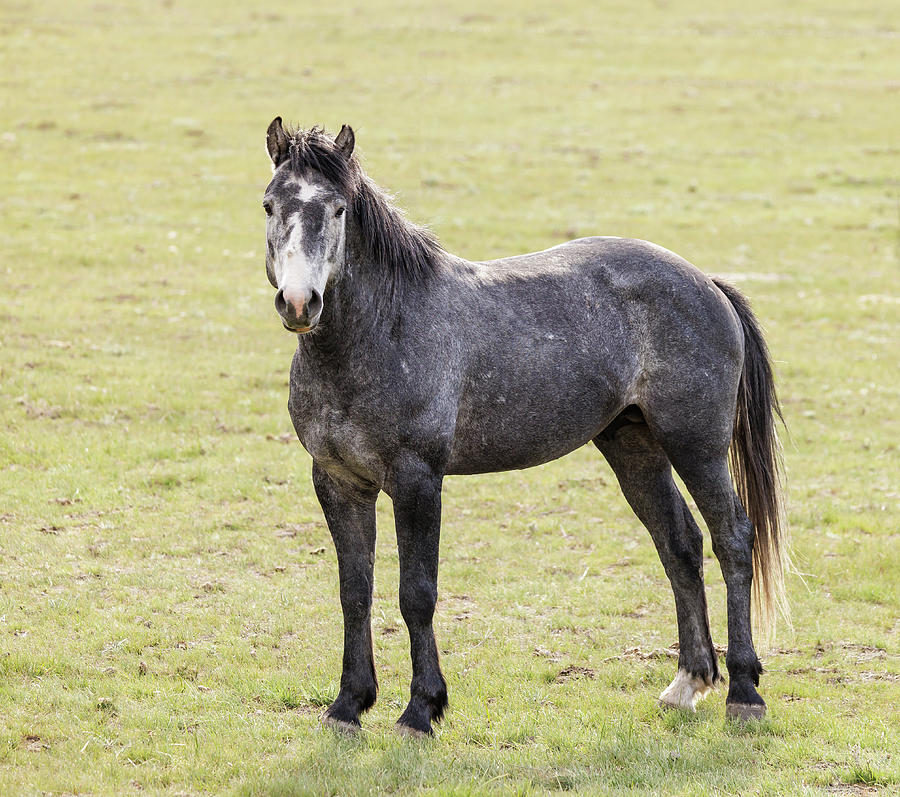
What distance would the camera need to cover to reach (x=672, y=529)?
7.22 meters

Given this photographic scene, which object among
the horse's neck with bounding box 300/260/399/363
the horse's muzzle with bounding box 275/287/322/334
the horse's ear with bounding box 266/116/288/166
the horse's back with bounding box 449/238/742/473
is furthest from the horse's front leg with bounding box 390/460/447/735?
the horse's ear with bounding box 266/116/288/166

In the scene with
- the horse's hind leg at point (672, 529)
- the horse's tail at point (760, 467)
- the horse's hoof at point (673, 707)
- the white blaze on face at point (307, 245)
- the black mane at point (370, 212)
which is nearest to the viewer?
the white blaze on face at point (307, 245)

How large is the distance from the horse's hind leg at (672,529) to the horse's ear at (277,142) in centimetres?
280

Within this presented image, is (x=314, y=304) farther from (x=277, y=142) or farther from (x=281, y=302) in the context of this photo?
(x=277, y=142)

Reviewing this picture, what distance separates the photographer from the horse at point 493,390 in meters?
6.04

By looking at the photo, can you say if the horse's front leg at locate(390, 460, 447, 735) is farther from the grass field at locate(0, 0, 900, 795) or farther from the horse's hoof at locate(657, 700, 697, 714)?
the horse's hoof at locate(657, 700, 697, 714)

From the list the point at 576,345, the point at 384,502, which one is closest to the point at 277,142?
the point at 576,345

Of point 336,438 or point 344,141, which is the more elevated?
point 344,141

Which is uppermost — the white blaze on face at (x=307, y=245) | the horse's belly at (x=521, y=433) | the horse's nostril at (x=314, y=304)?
the white blaze on face at (x=307, y=245)

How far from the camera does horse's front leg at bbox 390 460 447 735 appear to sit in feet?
19.9

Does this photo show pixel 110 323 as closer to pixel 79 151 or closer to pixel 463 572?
pixel 463 572

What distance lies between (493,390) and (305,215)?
158 cm

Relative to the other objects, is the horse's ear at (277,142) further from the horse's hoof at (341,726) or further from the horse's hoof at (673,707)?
the horse's hoof at (673,707)

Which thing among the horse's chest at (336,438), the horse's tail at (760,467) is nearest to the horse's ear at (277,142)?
the horse's chest at (336,438)
